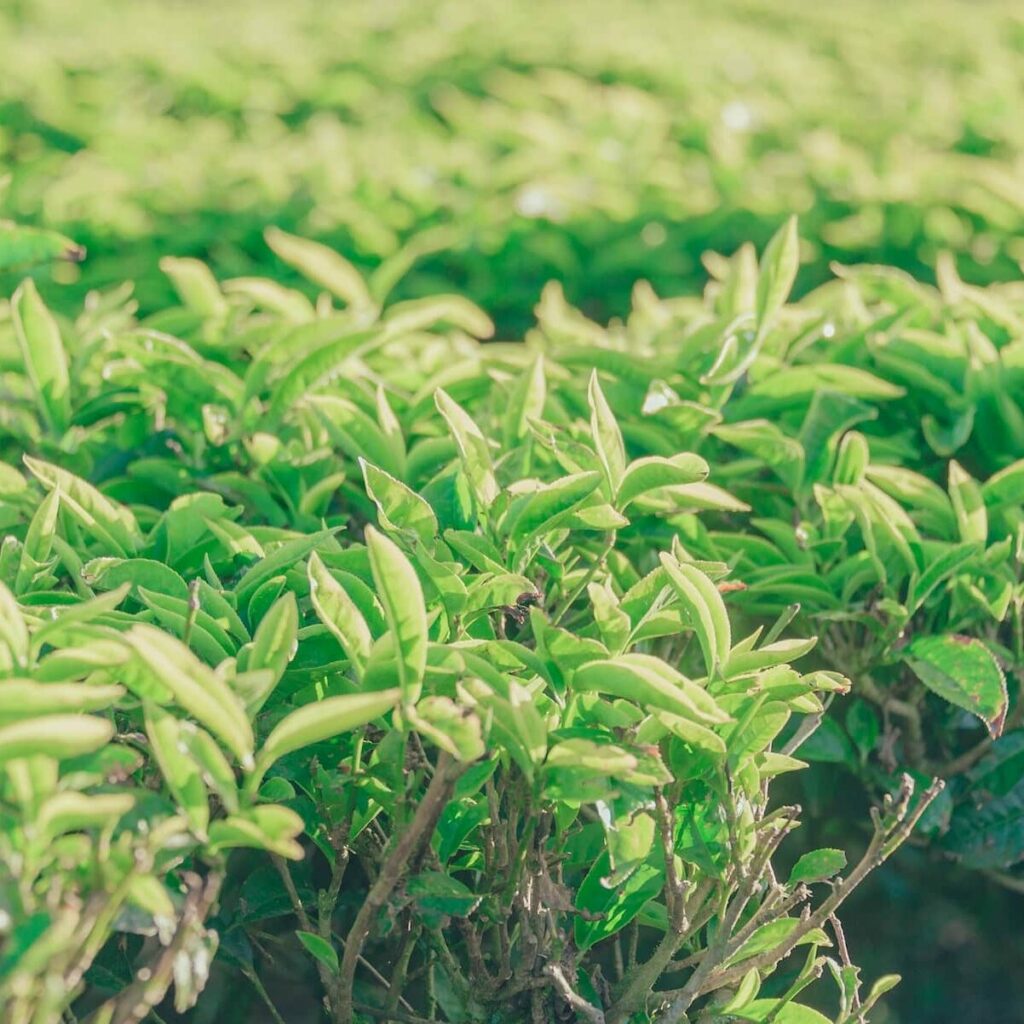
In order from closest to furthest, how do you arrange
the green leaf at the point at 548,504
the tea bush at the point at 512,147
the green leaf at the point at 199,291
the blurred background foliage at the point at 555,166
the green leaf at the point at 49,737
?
the green leaf at the point at 49,737
the green leaf at the point at 548,504
the green leaf at the point at 199,291
the blurred background foliage at the point at 555,166
the tea bush at the point at 512,147

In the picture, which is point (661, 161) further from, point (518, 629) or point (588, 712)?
point (588, 712)

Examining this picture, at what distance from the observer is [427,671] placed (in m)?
1.55

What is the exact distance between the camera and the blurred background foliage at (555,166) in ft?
11.5

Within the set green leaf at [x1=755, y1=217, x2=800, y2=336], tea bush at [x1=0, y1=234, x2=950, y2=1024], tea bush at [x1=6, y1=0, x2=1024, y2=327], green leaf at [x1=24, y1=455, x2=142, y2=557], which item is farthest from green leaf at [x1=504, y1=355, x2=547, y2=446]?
tea bush at [x1=6, y1=0, x2=1024, y2=327]

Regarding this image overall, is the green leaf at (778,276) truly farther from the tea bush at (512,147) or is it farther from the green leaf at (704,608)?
the tea bush at (512,147)

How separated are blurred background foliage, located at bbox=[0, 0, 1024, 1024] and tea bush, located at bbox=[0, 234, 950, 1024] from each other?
22.9 inches

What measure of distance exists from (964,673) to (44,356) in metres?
1.61

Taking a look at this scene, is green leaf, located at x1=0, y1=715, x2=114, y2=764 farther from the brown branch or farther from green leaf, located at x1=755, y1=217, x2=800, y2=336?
green leaf, located at x1=755, y1=217, x2=800, y2=336

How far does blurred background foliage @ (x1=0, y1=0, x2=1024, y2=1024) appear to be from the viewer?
11.5 feet

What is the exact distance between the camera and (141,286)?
12.4 feet

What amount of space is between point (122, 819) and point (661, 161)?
11.4 feet

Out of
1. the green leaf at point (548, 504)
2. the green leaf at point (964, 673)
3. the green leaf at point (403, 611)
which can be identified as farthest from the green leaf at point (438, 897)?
the green leaf at point (964, 673)

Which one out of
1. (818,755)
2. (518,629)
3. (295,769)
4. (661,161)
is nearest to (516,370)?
(518,629)

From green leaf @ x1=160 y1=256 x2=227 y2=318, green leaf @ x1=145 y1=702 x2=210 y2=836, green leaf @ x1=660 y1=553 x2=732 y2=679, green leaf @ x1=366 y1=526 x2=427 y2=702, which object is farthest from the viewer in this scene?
green leaf @ x1=160 y1=256 x2=227 y2=318
